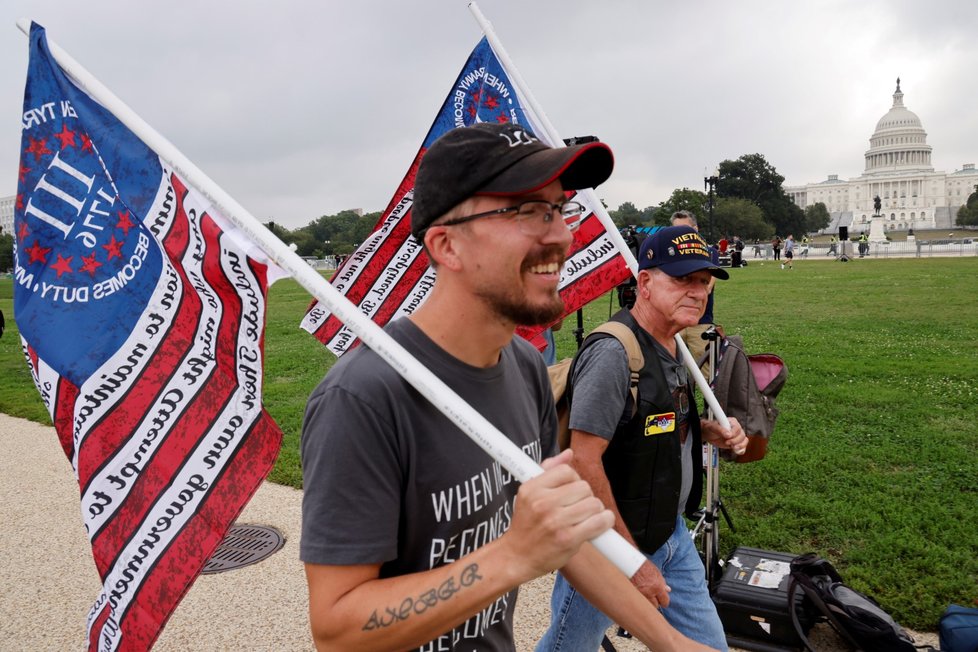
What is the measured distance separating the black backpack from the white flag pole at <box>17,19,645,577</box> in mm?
2869

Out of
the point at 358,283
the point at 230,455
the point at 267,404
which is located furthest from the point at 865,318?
the point at 230,455

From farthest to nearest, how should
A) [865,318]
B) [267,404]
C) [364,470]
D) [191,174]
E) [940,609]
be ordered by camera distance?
[865,318] < [267,404] < [940,609] < [191,174] < [364,470]

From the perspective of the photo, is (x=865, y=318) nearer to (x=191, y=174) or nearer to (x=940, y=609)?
(x=940, y=609)

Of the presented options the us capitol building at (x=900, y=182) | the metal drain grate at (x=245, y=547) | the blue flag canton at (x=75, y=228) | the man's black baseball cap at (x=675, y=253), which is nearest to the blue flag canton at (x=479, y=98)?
the man's black baseball cap at (x=675, y=253)

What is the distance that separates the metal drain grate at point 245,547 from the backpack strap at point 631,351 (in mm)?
3484

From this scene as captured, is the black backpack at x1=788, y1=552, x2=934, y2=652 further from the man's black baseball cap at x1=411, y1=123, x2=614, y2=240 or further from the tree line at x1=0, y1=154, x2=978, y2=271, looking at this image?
the tree line at x1=0, y1=154, x2=978, y2=271

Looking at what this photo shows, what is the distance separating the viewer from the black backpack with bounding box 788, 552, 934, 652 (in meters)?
3.63

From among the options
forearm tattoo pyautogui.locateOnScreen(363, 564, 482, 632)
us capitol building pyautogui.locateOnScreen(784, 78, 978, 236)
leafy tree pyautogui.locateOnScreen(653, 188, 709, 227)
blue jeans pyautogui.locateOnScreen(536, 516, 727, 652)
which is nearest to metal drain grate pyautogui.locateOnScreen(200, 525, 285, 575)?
blue jeans pyautogui.locateOnScreen(536, 516, 727, 652)

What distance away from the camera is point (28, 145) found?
7.43ft

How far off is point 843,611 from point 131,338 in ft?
11.9

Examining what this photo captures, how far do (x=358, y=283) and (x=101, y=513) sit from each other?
8.76 ft

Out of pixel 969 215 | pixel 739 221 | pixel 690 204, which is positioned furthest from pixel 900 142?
pixel 690 204

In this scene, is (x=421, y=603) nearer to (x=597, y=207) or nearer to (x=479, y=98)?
(x=597, y=207)

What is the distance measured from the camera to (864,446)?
23.1ft
